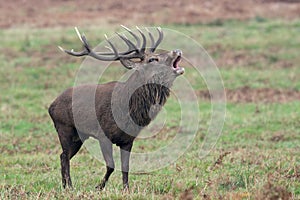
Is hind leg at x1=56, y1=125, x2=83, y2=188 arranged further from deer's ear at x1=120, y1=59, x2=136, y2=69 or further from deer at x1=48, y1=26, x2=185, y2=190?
deer's ear at x1=120, y1=59, x2=136, y2=69

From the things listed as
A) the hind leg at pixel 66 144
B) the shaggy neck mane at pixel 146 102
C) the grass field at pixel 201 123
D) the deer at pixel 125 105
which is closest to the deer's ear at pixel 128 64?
the deer at pixel 125 105

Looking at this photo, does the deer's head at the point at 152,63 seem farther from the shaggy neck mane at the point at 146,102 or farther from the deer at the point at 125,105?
the shaggy neck mane at the point at 146,102

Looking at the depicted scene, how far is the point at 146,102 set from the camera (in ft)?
30.4

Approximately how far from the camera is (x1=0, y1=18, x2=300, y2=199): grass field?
28.3 feet

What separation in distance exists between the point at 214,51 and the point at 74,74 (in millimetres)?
5539

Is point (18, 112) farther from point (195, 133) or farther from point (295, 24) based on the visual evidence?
point (295, 24)

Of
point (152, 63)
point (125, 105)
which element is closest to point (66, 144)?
point (125, 105)

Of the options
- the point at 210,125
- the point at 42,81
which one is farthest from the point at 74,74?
the point at 210,125

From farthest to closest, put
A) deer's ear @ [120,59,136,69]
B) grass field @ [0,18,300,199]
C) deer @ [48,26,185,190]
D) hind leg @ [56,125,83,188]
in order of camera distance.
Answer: hind leg @ [56,125,83,188] < deer's ear @ [120,59,136,69] < deer @ [48,26,185,190] < grass field @ [0,18,300,199]

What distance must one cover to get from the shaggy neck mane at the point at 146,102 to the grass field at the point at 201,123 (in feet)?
2.97

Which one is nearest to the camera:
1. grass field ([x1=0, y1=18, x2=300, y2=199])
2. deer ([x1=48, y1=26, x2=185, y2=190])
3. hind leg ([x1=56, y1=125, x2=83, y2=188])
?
grass field ([x1=0, y1=18, x2=300, y2=199])

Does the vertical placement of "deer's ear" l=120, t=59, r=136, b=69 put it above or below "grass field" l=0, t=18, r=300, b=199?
above

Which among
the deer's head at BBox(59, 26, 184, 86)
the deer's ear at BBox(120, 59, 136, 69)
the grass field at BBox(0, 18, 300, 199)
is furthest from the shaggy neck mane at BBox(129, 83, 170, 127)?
the grass field at BBox(0, 18, 300, 199)

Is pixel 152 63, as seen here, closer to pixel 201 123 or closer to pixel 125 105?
pixel 125 105
